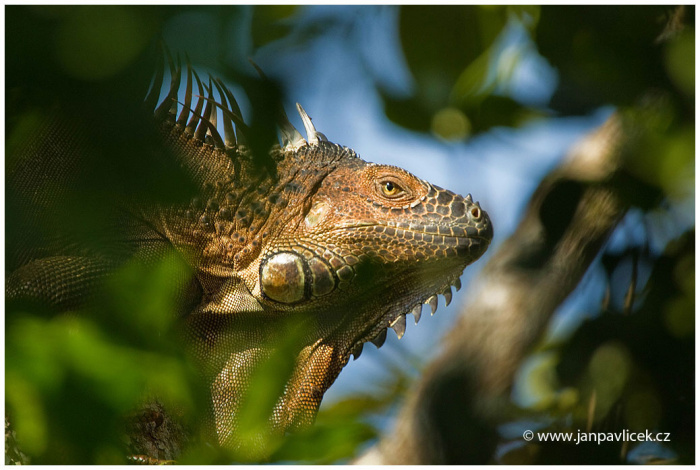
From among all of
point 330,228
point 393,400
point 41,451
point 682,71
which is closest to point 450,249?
point 330,228

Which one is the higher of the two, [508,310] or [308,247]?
[508,310]

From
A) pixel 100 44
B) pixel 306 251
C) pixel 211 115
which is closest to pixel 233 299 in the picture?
pixel 306 251

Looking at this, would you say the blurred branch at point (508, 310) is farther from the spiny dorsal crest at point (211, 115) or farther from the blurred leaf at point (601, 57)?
the spiny dorsal crest at point (211, 115)

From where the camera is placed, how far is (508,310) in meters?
2.20

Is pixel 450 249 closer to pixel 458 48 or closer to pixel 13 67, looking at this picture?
pixel 458 48

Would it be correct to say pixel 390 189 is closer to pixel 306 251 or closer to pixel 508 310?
pixel 306 251

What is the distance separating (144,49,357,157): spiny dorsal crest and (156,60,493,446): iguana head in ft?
0.10

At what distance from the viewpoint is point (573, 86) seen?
154 centimetres

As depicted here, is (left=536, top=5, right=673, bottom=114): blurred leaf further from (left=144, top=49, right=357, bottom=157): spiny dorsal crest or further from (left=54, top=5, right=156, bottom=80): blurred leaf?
(left=54, top=5, right=156, bottom=80): blurred leaf

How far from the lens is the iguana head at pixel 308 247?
310cm

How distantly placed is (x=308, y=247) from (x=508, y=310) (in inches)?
49.0

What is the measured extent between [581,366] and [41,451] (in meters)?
1.48

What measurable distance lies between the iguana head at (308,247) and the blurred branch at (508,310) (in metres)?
0.89

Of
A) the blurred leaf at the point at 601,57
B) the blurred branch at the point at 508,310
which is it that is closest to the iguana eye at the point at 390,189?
the blurred branch at the point at 508,310
